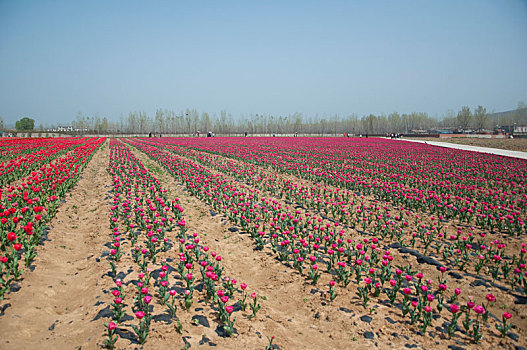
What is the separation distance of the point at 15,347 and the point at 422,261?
24.6 ft

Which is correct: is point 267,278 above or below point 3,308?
below

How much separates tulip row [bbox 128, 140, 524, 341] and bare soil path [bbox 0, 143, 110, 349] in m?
3.64

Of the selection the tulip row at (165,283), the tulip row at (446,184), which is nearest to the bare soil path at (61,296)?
the tulip row at (165,283)

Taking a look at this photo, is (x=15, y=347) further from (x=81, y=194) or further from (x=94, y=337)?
(x=81, y=194)

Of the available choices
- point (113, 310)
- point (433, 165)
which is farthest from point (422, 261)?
point (433, 165)

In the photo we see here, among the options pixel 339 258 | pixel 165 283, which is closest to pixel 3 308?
pixel 165 283

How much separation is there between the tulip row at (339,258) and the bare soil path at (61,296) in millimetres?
3644

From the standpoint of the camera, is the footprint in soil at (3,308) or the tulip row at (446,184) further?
the tulip row at (446,184)

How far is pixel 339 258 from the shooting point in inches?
273

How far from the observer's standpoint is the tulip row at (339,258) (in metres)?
4.92

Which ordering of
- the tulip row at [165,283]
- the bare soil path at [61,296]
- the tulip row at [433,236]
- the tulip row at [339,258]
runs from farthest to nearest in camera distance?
1. the tulip row at [433,236]
2. the tulip row at [339,258]
3. the tulip row at [165,283]
4. the bare soil path at [61,296]

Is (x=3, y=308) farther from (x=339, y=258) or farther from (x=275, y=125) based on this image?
(x=275, y=125)

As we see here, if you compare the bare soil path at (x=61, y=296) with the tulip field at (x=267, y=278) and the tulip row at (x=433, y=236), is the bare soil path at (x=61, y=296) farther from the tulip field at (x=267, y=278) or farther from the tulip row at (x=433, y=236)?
the tulip row at (x=433, y=236)

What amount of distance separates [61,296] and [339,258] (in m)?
5.59
